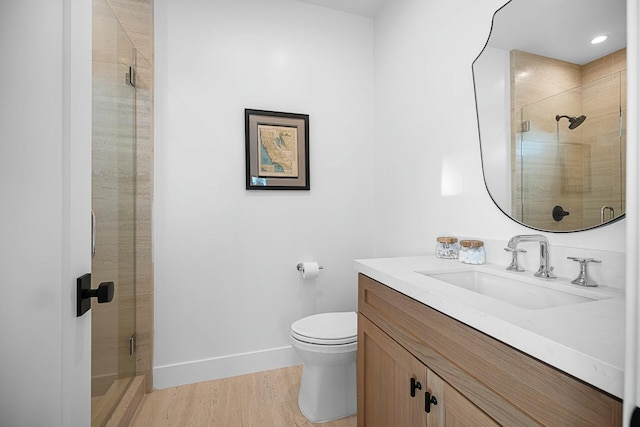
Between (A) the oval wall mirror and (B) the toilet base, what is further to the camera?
(B) the toilet base

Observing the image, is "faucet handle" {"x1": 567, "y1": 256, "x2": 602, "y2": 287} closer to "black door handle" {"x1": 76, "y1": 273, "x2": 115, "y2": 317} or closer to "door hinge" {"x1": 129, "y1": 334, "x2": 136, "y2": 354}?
"black door handle" {"x1": 76, "y1": 273, "x2": 115, "y2": 317}

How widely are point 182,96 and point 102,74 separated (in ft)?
2.31

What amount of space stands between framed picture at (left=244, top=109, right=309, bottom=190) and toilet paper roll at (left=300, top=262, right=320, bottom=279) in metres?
0.55

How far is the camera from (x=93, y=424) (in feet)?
4.05

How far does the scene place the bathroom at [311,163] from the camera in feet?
5.46

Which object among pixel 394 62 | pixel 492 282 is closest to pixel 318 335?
pixel 492 282

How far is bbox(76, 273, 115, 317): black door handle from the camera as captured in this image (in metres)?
0.72

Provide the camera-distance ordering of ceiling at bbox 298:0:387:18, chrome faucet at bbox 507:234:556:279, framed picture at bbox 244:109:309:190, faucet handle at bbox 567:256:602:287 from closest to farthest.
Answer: faucet handle at bbox 567:256:602:287
chrome faucet at bbox 507:234:556:279
framed picture at bbox 244:109:309:190
ceiling at bbox 298:0:387:18

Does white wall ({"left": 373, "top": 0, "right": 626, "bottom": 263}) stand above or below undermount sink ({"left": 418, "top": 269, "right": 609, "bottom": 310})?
above

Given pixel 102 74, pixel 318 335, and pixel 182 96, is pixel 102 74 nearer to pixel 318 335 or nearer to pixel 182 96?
pixel 182 96

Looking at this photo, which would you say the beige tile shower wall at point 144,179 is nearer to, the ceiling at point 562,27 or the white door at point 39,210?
the white door at point 39,210

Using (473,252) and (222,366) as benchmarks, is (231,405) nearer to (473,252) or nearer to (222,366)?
(222,366)

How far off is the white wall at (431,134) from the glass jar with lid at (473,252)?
8 cm

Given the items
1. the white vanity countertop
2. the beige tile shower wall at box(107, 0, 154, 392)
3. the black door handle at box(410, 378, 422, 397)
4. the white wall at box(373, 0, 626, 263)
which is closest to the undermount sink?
the white vanity countertop
